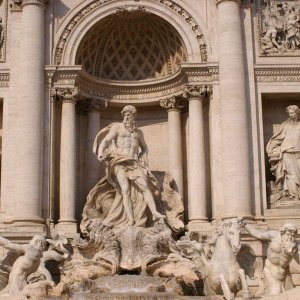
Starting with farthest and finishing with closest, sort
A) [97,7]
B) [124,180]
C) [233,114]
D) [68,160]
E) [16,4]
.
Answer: [97,7] < [16,4] < [68,160] < [233,114] < [124,180]

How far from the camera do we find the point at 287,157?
22.4m

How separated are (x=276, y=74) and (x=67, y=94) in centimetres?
726

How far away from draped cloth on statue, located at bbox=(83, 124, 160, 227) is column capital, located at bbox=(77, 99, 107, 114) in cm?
186

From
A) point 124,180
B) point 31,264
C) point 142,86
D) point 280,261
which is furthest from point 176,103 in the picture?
point 31,264

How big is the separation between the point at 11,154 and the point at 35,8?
5.05m

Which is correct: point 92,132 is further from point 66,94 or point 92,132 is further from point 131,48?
point 131,48

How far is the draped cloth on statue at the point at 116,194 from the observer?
21.7 meters

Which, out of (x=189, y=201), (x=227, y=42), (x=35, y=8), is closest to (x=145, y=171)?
(x=189, y=201)

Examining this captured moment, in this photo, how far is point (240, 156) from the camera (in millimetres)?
21656

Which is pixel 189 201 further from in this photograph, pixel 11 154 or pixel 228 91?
pixel 11 154

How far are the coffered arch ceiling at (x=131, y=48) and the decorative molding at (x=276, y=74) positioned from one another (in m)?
2.78

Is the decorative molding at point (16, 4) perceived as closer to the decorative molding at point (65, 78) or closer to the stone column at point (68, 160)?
the decorative molding at point (65, 78)

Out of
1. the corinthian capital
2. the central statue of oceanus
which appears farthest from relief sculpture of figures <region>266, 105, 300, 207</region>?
the corinthian capital

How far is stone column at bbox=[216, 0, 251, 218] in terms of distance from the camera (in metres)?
21.4
